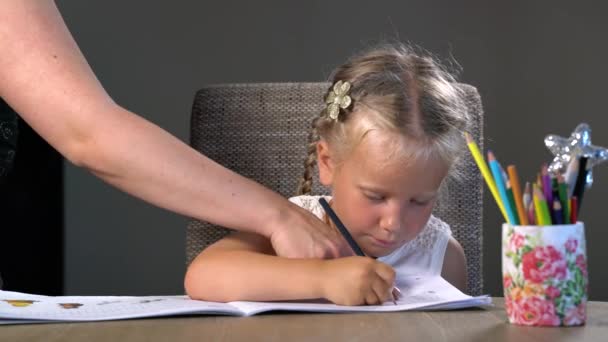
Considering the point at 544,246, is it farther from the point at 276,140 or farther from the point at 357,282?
the point at 276,140

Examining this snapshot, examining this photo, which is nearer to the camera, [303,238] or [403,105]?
[303,238]

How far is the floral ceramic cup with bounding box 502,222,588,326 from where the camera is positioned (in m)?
0.96

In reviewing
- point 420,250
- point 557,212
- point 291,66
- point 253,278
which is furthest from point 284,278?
point 291,66

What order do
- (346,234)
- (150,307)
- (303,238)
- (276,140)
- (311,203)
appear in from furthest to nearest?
(276,140) → (311,203) → (346,234) → (303,238) → (150,307)

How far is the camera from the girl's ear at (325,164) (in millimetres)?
1578

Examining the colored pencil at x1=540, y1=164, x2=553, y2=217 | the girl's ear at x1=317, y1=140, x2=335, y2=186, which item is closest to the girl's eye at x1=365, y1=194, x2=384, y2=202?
the girl's ear at x1=317, y1=140, x2=335, y2=186

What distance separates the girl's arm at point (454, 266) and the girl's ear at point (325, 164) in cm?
24

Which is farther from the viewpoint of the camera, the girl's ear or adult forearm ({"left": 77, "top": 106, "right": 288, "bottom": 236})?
the girl's ear

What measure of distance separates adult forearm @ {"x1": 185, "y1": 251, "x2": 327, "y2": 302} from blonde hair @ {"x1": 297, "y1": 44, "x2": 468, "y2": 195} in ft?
1.01

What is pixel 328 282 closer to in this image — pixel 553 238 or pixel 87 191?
pixel 553 238

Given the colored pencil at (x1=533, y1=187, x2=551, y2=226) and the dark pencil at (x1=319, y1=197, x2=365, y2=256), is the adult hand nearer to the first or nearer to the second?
the dark pencil at (x1=319, y1=197, x2=365, y2=256)

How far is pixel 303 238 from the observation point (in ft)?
3.95

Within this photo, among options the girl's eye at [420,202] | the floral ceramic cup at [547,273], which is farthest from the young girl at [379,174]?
the floral ceramic cup at [547,273]

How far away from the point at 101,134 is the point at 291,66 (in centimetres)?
235
